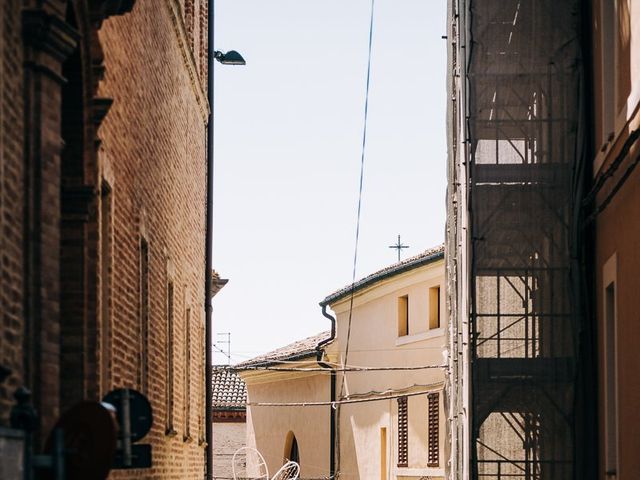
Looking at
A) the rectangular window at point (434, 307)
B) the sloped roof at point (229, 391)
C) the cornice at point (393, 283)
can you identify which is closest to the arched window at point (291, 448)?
the sloped roof at point (229, 391)

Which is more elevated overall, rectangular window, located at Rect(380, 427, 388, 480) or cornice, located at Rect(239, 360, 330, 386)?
cornice, located at Rect(239, 360, 330, 386)

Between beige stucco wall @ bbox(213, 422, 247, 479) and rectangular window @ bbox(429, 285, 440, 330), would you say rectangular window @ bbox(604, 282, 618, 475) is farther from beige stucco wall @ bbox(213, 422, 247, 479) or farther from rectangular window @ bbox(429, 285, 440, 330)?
beige stucco wall @ bbox(213, 422, 247, 479)

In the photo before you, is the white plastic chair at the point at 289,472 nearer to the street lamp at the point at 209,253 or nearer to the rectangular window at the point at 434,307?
the rectangular window at the point at 434,307

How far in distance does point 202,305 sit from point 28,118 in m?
14.6

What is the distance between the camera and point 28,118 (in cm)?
902

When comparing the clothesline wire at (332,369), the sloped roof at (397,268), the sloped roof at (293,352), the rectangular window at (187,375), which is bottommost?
the rectangular window at (187,375)

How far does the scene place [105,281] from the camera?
12.4 metres

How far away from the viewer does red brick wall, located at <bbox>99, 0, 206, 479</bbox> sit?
42.8 feet

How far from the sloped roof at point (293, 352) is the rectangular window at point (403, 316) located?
602 centimetres

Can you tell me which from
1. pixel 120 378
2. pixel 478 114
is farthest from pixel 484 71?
pixel 120 378

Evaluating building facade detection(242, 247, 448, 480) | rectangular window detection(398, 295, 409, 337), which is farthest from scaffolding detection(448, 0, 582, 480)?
rectangular window detection(398, 295, 409, 337)

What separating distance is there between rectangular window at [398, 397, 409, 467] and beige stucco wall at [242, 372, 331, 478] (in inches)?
235

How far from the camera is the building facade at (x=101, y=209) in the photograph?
29.1ft

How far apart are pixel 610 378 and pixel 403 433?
24.5 metres
